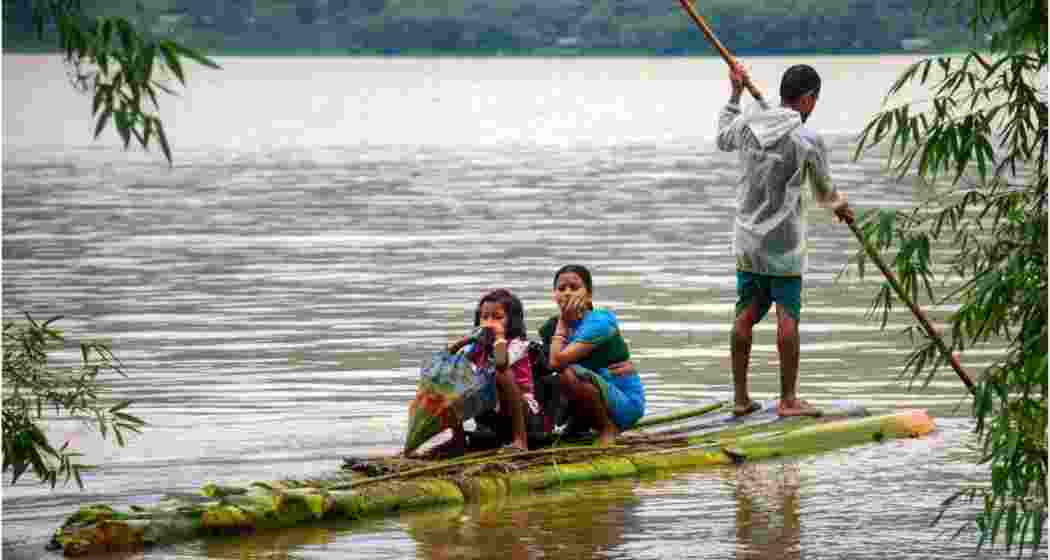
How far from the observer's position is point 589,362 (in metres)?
10.9

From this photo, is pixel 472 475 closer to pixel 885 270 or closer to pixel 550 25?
pixel 885 270

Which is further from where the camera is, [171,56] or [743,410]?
[743,410]

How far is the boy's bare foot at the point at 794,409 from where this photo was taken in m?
11.6

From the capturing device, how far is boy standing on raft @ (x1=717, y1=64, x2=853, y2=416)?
36.1 feet

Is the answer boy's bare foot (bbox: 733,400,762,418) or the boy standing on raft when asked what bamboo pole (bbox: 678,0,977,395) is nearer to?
the boy standing on raft

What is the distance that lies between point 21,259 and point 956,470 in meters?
14.2

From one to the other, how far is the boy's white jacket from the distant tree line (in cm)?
11194

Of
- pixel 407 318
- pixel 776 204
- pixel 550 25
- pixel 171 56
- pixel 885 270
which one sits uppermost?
pixel 550 25

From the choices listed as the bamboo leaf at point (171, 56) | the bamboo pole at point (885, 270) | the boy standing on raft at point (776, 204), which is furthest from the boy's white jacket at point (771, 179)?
the bamboo leaf at point (171, 56)

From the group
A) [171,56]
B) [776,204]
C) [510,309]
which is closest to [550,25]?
[776,204]

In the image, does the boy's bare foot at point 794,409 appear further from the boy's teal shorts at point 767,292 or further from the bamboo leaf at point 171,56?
the bamboo leaf at point 171,56

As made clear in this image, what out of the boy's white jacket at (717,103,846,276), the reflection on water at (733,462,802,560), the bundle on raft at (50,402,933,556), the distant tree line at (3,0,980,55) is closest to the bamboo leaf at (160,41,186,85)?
the bundle on raft at (50,402,933,556)

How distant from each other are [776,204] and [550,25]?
14125cm

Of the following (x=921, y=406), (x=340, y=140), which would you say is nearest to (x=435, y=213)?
(x=921, y=406)
